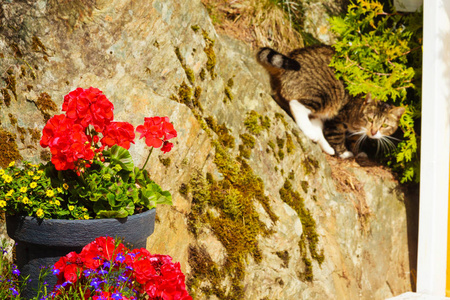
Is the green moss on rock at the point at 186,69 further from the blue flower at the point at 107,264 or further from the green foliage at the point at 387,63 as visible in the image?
the green foliage at the point at 387,63

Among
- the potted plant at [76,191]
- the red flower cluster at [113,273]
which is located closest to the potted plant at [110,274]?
the red flower cluster at [113,273]

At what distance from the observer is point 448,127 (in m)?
3.88

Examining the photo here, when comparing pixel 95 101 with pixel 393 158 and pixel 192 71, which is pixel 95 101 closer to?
pixel 192 71

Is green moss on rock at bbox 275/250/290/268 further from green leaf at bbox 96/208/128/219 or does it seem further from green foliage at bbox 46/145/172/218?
green leaf at bbox 96/208/128/219

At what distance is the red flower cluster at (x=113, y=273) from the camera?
166cm


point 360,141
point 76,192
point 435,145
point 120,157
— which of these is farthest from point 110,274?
point 360,141

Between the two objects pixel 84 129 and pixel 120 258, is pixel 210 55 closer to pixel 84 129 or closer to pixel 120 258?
pixel 84 129

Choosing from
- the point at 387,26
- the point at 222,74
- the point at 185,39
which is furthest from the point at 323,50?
the point at 185,39

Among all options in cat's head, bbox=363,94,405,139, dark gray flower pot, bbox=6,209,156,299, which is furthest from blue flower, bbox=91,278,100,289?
cat's head, bbox=363,94,405,139

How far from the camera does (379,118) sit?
4359mm

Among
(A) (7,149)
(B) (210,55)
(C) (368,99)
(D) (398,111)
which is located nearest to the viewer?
(A) (7,149)

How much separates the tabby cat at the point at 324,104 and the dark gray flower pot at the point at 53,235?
97.2 inches

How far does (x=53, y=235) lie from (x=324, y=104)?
10.4 feet

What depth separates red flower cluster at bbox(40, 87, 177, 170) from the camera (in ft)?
5.62
